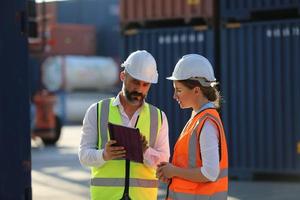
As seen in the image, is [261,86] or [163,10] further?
[163,10]

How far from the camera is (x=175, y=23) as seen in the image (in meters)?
13.1

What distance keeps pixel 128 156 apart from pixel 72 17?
39.2 metres

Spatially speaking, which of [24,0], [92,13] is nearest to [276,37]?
[24,0]

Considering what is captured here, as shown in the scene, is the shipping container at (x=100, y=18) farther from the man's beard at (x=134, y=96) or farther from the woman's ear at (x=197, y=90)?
the woman's ear at (x=197, y=90)

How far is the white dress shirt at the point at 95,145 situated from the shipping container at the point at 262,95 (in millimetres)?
7486

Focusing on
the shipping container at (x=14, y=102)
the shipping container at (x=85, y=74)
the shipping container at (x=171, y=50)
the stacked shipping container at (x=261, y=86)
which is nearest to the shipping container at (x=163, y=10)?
the shipping container at (x=171, y=50)

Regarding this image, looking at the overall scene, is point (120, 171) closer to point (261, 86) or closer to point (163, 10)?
point (261, 86)

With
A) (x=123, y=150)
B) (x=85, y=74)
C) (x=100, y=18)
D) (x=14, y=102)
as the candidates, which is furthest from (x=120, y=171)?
(x=100, y=18)

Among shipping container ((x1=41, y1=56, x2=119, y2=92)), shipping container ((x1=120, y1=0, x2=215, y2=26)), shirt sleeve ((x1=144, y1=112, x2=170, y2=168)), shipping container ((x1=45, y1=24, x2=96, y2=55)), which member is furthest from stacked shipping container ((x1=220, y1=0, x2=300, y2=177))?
shipping container ((x1=45, y1=24, x2=96, y2=55))

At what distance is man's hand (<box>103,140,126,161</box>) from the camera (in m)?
4.04

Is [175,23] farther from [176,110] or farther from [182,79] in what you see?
[182,79]

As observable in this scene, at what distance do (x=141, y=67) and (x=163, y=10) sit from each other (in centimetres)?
889

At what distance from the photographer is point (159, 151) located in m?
4.26

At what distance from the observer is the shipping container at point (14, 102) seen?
4.48 meters
